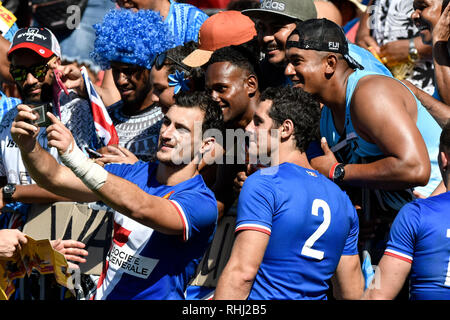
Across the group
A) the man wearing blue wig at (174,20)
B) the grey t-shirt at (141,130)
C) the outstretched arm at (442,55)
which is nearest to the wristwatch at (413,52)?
the outstretched arm at (442,55)

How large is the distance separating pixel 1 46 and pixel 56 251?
116 inches

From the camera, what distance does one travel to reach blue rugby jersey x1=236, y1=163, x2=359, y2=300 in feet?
12.6

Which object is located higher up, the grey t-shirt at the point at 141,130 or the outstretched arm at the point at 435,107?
the outstretched arm at the point at 435,107

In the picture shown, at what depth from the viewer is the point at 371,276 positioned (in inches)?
173

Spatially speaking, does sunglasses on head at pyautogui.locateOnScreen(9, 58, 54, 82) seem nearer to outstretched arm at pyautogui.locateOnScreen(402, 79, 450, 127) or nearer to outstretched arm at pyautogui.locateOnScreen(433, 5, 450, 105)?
outstretched arm at pyautogui.locateOnScreen(402, 79, 450, 127)

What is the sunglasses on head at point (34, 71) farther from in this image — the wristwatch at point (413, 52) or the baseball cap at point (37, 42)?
the wristwatch at point (413, 52)

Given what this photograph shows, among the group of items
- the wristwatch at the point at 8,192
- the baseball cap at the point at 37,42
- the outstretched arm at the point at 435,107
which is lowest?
the wristwatch at the point at 8,192

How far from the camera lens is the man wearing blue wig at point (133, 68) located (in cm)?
555

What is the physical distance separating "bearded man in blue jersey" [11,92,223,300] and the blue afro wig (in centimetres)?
136

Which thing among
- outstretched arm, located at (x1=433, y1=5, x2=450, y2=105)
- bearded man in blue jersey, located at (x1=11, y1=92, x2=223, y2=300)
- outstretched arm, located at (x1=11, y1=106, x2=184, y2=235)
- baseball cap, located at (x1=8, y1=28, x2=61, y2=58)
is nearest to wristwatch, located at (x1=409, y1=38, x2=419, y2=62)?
outstretched arm, located at (x1=433, y1=5, x2=450, y2=105)

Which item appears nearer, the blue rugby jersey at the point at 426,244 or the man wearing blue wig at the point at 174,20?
the blue rugby jersey at the point at 426,244

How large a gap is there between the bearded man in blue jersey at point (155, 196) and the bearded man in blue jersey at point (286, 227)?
1.22ft
